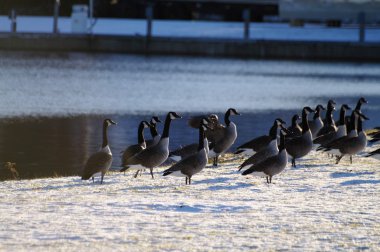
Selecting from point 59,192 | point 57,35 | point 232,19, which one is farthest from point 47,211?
point 232,19

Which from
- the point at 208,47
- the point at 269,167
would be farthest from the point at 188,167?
the point at 208,47

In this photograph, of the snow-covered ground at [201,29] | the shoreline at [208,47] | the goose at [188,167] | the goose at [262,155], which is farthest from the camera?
the snow-covered ground at [201,29]

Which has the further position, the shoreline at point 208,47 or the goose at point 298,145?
the shoreline at point 208,47

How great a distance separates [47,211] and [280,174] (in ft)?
20.3

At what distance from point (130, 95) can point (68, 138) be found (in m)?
24.7

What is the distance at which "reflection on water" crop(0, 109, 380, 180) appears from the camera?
26719mm

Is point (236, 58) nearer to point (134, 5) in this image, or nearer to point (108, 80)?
point (134, 5)

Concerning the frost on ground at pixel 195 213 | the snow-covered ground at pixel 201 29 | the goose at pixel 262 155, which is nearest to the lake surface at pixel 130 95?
the goose at pixel 262 155

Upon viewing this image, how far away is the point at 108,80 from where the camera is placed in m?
71.8

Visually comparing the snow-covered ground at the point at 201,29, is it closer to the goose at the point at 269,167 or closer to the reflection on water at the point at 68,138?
the reflection on water at the point at 68,138

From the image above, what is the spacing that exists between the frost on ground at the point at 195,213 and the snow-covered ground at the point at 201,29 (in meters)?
90.2

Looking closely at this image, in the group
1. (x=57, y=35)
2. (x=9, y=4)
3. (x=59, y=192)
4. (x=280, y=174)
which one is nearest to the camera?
(x=59, y=192)

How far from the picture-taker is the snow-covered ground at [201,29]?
11194 cm

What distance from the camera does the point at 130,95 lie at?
58688 millimetres
